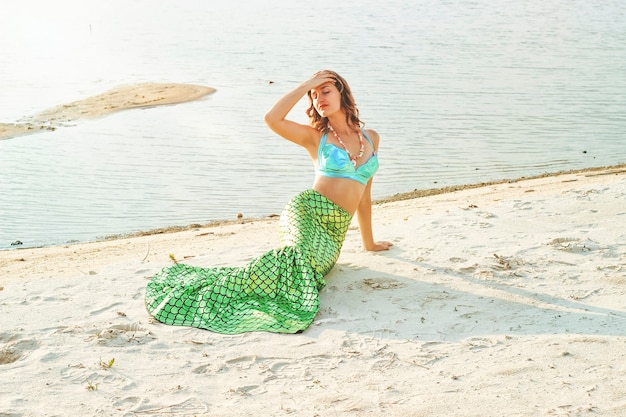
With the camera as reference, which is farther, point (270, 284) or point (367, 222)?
point (367, 222)

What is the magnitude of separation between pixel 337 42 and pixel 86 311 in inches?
619

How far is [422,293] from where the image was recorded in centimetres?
534

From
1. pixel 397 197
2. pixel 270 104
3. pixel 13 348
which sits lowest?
pixel 397 197

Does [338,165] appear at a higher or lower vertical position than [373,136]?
lower

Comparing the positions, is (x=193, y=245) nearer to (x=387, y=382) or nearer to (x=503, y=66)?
(x=387, y=382)

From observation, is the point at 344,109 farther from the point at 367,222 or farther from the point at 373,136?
the point at 367,222

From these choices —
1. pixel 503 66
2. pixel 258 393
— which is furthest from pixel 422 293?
pixel 503 66

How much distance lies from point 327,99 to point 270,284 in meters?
1.39

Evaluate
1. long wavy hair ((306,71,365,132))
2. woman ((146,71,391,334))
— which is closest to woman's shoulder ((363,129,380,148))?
woman ((146,71,391,334))

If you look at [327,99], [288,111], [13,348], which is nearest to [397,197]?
[327,99]

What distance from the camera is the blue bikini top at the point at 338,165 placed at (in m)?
5.76

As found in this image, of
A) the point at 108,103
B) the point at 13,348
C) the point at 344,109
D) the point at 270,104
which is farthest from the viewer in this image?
the point at 108,103

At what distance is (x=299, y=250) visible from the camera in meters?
5.30

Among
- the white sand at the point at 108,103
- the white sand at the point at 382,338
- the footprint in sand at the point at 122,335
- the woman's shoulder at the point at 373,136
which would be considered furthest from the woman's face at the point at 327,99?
the white sand at the point at 108,103
